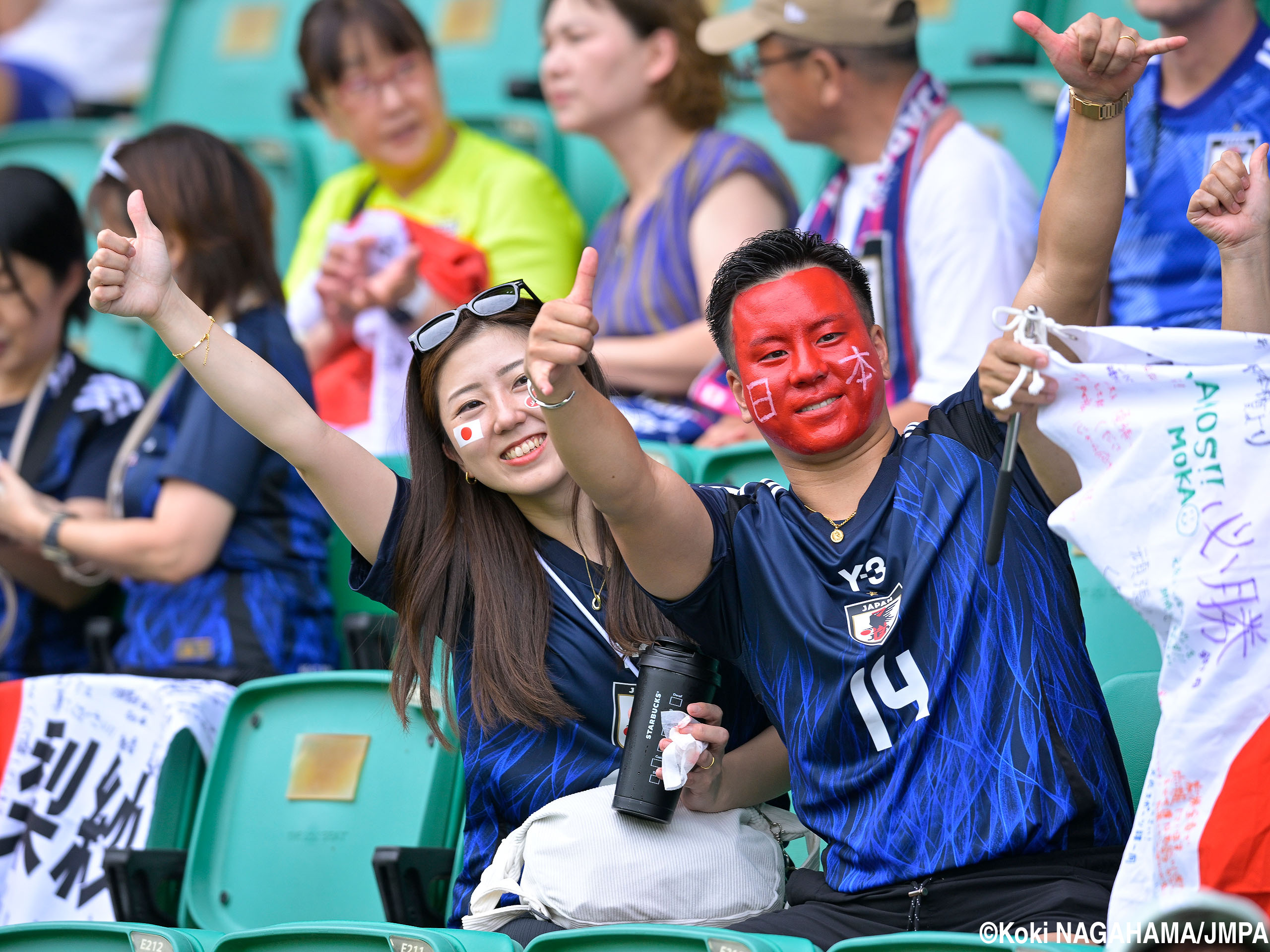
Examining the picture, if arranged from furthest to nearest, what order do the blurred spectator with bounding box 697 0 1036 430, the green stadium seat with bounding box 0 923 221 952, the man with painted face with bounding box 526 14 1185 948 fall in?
the blurred spectator with bounding box 697 0 1036 430 < the green stadium seat with bounding box 0 923 221 952 < the man with painted face with bounding box 526 14 1185 948

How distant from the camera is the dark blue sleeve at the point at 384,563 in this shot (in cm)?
238

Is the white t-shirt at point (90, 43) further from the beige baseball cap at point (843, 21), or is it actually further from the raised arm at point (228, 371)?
the raised arm at point (228, 371)

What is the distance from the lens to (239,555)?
3328mm

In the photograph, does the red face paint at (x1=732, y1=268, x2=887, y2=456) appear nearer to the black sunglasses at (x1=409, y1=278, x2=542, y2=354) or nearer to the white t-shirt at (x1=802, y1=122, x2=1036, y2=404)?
the black sunglasses at (x1=409, y1=278, x2=542, y2=354)

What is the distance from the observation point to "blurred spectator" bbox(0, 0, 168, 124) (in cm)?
604

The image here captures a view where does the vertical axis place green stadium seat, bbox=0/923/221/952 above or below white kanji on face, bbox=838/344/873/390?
below

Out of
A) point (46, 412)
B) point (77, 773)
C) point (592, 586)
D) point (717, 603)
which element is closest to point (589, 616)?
point (592, 586)

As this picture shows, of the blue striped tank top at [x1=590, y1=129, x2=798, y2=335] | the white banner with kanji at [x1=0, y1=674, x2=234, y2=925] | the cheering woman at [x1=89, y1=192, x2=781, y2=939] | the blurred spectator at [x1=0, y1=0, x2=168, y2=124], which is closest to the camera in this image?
the cheering woman at [x1=89, y1=192, x2=781, y2=939]

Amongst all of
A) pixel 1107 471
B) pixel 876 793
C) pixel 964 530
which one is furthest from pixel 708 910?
pixel 1107 471

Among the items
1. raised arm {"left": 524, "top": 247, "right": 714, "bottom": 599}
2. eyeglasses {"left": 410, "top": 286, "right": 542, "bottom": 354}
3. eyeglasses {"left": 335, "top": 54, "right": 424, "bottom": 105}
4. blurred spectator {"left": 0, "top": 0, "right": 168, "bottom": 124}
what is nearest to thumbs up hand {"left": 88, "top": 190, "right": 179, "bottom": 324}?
eyeglasses {"left": 410, "top": 286, "right": 542, "bottom": 354}

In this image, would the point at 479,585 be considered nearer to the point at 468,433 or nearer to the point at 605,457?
the point at 468,433

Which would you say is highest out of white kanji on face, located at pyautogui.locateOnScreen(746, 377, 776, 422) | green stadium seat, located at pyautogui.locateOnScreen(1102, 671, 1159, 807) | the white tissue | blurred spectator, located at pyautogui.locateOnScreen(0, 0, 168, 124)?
blurred spectator, located at pyautogui.locateOnScreen(0, 0, 168, 124)

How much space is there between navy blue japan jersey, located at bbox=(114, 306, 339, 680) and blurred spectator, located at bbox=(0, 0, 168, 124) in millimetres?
3142

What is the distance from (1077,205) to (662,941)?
1.10 meters
